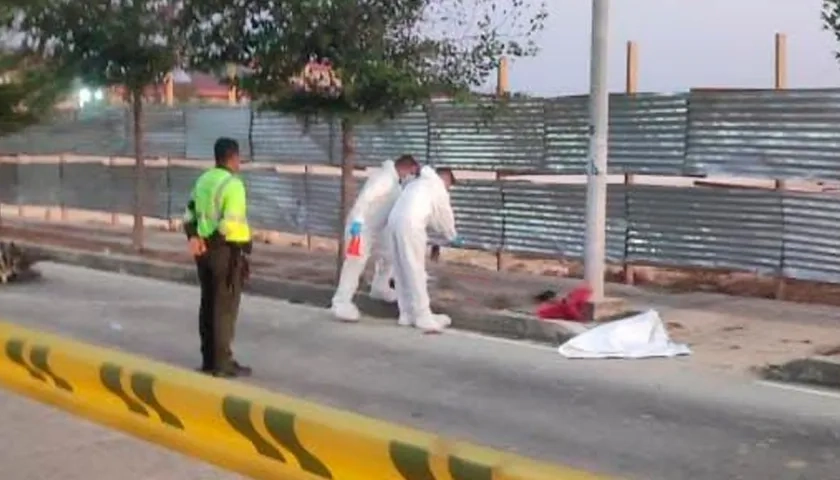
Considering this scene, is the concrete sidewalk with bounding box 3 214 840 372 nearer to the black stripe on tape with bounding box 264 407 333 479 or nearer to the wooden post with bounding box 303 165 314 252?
the wooden post with bounding box 303 165 314 252

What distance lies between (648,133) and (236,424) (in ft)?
35.7

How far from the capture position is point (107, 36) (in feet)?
55.5

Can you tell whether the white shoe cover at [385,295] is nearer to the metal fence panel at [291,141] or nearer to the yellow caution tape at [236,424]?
the metal fence panel at [291,141]

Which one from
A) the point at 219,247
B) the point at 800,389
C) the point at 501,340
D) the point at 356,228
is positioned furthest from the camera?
the point at 356,228

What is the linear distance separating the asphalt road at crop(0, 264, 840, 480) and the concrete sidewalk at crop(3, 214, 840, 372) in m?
0.38

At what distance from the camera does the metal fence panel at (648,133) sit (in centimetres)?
1419

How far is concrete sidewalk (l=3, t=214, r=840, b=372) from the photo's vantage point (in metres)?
10.7

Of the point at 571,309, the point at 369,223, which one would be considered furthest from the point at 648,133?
the point at 369,223

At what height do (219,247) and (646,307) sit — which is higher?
(219,247)

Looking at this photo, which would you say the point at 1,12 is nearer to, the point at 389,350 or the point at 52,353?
the point at 389,350

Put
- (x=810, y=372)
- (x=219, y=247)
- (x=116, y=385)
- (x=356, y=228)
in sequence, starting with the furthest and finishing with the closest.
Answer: (x=356, y=228) → (x=810, y=372) → (x=219, y=247) → (x=116, y=385)

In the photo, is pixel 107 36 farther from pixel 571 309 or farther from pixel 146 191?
pixel 571 309

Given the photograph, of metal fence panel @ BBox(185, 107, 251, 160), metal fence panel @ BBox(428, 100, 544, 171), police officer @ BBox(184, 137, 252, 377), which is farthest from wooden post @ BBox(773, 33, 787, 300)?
metal fence panel @ BBox(185, 107, 251, 160)

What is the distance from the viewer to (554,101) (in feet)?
50.5
